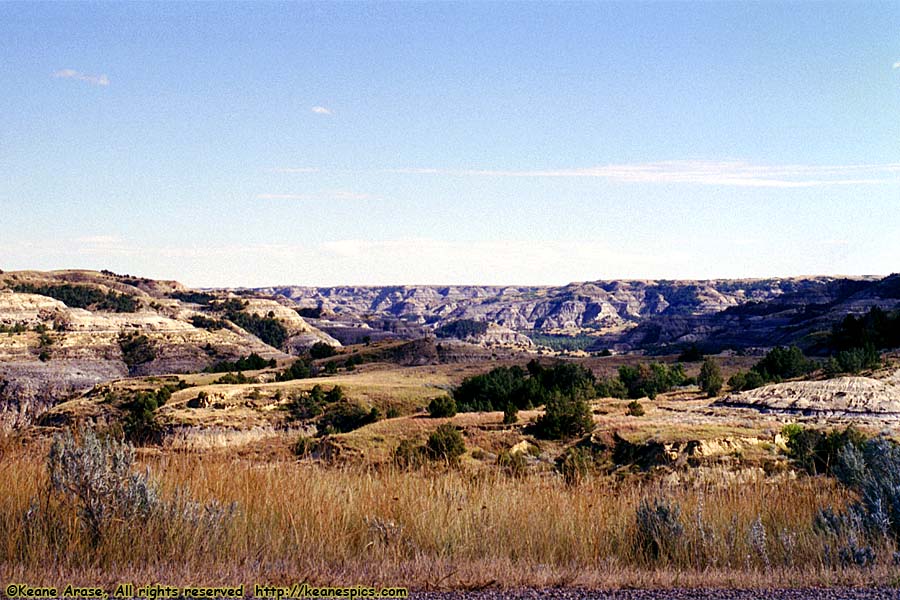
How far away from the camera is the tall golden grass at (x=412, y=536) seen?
20.1 ft

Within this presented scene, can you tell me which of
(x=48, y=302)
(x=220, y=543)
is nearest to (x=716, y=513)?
(x=220, y=543)

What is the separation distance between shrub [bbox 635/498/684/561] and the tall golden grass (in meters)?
0.06

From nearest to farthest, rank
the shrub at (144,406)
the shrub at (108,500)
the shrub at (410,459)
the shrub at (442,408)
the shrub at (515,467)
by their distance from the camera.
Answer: the shrub at (108,500), the shrub at (410,459), the shrub at (515,467), the shrub at (442,408), the shrub at (144,406)

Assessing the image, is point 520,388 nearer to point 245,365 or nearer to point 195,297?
point 245,365

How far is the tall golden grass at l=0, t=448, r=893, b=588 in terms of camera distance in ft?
20.1

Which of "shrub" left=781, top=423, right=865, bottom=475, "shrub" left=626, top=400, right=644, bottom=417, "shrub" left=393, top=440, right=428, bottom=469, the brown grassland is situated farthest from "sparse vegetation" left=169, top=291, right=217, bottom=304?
the brown grassland

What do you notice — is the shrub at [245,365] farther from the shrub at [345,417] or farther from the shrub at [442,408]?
the shrub at [442,408]

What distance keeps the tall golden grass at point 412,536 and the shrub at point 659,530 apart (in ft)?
0.20

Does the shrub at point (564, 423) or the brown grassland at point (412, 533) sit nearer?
the brown grassland at point (412, 533)

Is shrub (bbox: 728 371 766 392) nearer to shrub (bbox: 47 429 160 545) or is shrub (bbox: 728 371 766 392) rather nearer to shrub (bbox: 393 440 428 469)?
shrub (bbox: 393 440 428 469)

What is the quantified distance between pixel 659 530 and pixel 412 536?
8.16ft

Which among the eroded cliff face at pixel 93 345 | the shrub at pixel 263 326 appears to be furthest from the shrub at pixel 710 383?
the shrub at pixel 263 326

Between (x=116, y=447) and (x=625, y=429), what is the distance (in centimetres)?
2674

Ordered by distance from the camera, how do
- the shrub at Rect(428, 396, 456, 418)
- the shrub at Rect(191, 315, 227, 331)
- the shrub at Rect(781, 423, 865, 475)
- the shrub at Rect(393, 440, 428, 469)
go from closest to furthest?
1. the shrub at Rect(393, 440, 428, 469)
2. the shrub at Rect(781, 423, 865, 475)
3. the shrub at Rect(428, 396, 456, 418)
4. the shrub at Rect(191, 315, 227, 331)
